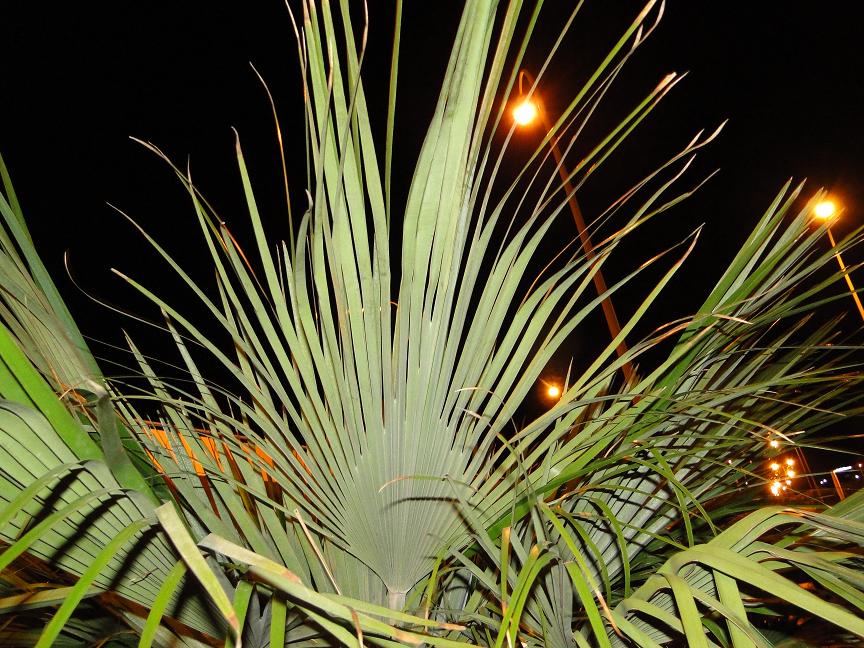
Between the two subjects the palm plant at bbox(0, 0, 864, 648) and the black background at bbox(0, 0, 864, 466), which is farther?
the black background at bbox(0, 0, 864, 466)

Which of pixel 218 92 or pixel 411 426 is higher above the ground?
pixel 218 92

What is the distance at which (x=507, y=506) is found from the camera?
65cm

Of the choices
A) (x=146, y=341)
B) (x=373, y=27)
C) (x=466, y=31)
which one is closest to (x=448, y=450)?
(x=466, y=31)

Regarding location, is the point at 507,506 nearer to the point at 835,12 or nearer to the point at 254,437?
the point at 254,437

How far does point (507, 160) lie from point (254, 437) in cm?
411

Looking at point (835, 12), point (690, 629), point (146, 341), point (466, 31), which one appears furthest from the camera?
point (835, 12)

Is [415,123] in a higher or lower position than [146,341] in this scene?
higher

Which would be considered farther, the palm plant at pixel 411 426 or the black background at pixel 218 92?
the black background at pixel 218 92

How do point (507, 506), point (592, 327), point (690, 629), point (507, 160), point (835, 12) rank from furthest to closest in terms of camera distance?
1. point (592, 327)
2. point (507, 160)
3. point (835, 12)
4. point (507, 506)
5. point (690, 629)

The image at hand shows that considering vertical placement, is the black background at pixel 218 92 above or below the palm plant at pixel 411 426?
above

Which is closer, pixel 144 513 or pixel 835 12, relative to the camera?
pixel 144 513

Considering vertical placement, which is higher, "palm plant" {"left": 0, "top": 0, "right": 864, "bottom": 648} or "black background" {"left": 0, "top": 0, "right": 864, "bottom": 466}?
"black background" {"left": 0, "top": 0, "right": 864, "bottom": 466}

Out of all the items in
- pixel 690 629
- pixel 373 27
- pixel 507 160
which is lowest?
pixel 690 629

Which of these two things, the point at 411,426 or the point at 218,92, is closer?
the point at 411,426
